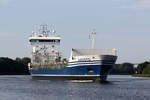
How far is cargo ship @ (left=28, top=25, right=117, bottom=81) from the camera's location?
Result: 89.1 metres

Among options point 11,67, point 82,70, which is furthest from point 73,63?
point 11,67

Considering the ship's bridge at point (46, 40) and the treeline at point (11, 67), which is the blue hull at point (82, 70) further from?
the treeline at point (11, 67)

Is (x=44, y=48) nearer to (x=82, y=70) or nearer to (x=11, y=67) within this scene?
(x=82, y=70)

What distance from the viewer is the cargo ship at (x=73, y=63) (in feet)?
292

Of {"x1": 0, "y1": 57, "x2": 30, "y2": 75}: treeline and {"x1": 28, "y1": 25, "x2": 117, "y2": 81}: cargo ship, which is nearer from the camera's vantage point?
{"x1": 28, "y1": 25, "x2": 117, "y2": 81}: cargo ship

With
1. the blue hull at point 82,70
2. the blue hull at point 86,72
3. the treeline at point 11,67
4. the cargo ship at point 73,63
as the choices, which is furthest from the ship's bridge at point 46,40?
the treeline at point 11,67

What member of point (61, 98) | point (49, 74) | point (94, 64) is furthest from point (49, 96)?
point (49, 74)

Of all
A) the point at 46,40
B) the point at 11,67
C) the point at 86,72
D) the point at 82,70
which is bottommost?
the point at 86,72

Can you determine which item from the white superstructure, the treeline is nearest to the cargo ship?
the white superstructure

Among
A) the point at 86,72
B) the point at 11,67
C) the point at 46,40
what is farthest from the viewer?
the point at 11,67

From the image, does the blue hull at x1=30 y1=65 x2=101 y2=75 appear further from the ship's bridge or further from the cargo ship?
the ship's bridge

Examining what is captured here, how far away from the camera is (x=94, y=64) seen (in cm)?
8900

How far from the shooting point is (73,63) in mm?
92125

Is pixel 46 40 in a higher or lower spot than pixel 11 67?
higher
